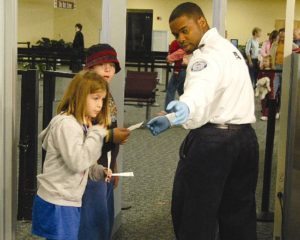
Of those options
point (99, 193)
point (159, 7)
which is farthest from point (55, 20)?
point (99, 193)

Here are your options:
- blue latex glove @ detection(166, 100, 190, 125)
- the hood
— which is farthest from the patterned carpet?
blue latex glove @ detection(166, 100, 190, 125)

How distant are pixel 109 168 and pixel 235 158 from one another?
631 millimetres

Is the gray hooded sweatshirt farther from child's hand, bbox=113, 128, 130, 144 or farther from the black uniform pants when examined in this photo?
the black uniform pants

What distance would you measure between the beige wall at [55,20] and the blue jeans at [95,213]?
1726 centimetres

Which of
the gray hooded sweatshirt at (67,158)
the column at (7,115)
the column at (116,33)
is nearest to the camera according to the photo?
the gray hooded sweatshirt at (67,158)

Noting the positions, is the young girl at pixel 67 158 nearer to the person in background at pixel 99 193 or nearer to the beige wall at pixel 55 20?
the person in background at pixel 99 193

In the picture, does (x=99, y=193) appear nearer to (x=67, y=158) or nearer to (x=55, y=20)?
(x=67, y=158)

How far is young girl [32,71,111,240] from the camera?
7.93 feet

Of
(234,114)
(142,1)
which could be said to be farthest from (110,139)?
(142,1)

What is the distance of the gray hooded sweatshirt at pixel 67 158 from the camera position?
2.40 meters

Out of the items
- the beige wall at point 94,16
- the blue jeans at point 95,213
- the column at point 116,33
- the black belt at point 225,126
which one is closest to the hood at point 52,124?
the blue jeans at point 95,213

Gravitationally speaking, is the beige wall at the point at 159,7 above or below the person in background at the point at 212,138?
above

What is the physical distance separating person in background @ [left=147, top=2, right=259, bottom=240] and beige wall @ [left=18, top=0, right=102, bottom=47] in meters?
17.4

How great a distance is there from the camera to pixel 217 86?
2.40 metres
